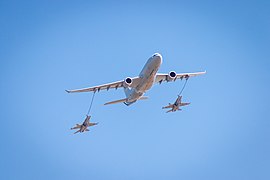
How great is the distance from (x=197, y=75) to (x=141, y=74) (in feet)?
31.5

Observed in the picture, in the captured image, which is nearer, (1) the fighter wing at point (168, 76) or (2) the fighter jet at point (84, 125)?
(2) the fighter jet at point (84, 125)

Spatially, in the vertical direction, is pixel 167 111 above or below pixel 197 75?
below

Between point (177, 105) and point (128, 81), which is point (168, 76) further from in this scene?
point (128, 81)

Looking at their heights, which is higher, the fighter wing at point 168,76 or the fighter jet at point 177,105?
the fighter wing at point 168,76

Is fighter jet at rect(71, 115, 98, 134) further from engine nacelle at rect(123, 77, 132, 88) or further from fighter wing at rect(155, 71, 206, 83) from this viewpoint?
fighter wing at rect(155, 71, 206, 83)

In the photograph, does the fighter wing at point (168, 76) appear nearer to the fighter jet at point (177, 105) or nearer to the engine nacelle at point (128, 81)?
the fighter jet at point (177, 105)

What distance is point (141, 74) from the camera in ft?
202

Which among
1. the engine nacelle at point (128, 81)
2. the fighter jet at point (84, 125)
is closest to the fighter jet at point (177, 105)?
the engine nacelle at point (128, 81)

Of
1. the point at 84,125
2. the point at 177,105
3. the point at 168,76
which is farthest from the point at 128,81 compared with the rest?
the point at 84,125

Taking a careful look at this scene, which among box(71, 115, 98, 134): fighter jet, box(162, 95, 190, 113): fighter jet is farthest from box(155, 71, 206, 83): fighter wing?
box(71, 115, 98, 134): fighter jet

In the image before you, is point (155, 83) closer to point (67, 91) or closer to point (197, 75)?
point (197, 75)

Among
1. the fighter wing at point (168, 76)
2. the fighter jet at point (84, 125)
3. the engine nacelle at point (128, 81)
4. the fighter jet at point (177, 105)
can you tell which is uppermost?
the fighter wing at point (168, 76)

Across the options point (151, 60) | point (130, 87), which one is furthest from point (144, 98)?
point (151, 60)

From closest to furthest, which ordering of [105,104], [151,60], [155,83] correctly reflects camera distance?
[151,60]
[105,104]
[155,83]
